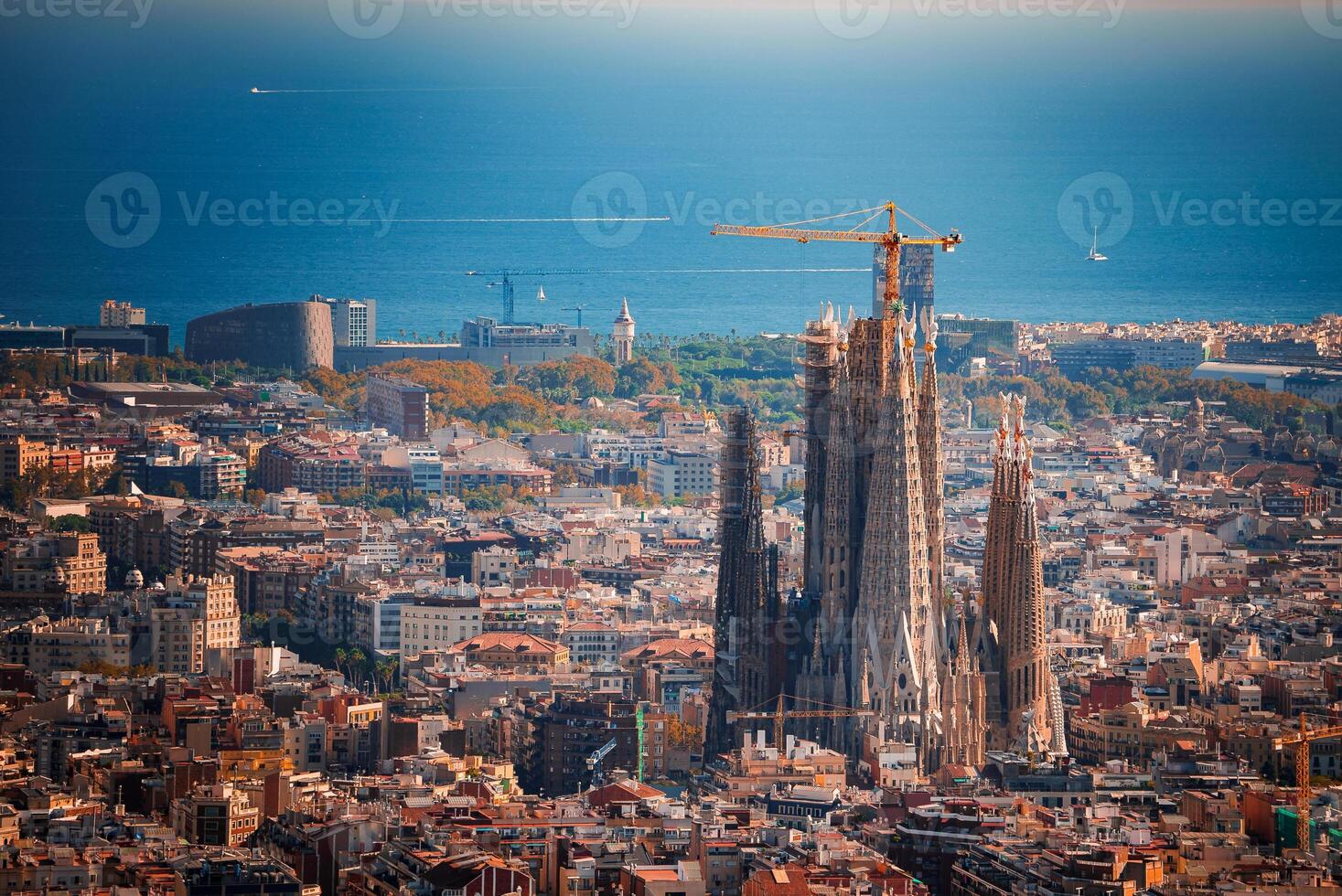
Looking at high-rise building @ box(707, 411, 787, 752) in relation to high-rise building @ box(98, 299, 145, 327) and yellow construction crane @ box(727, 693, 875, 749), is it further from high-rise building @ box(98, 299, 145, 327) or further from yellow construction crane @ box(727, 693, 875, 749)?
high-rise building @ box(98, 299, 145, 327)

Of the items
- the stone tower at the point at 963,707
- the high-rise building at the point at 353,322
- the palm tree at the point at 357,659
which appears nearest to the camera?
the stone tower at the point at 963,707

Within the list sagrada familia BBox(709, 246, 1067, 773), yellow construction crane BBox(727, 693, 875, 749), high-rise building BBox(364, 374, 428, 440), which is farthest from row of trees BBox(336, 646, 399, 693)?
high-rise building BBox(364, 374, 428, 440)

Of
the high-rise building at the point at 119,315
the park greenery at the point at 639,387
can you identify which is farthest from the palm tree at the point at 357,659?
the high-rise building at the point at 119,315

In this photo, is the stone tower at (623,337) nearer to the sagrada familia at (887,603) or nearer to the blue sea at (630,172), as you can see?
the blue sea at (630,172)

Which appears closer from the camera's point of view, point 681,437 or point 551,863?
point 551,863

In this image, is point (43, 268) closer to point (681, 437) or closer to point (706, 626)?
point (681, 437)

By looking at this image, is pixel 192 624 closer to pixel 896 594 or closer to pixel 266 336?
pixel 896 594

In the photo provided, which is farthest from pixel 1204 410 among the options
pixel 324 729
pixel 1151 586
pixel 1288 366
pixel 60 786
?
pixel 60 786
